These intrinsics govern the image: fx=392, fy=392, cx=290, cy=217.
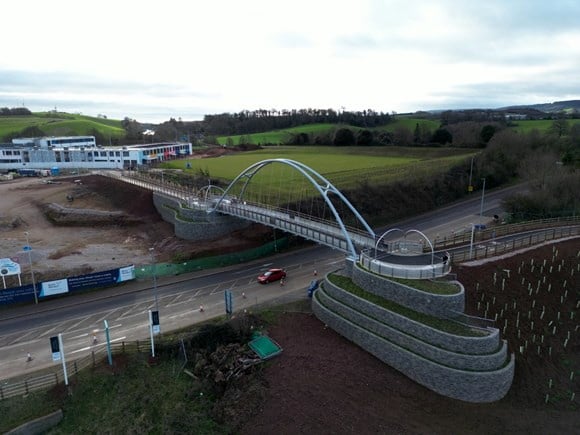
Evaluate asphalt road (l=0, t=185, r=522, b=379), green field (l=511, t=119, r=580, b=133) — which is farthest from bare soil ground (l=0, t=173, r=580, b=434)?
green field (l=511, t=119, r=580, b=133)

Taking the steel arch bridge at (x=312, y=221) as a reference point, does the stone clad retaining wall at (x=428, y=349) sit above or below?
below

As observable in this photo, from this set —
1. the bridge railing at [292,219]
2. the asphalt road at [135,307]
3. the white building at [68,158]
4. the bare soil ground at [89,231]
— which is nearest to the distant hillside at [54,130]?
the white building at [68,158]

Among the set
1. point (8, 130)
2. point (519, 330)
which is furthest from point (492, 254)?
point (8, 130)

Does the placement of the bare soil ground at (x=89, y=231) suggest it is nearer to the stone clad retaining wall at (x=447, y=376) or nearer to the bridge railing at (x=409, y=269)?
the bridge railing at (x=409, y=269)

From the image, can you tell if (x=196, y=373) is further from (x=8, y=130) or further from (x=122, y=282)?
(x=8, y=130)

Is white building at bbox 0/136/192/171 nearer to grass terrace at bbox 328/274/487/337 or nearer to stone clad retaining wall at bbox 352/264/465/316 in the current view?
grass terrace at bbox 328/274/487/337

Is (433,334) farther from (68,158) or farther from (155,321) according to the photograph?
(68,158)

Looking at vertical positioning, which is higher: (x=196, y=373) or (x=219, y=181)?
(x=219, y=181)
